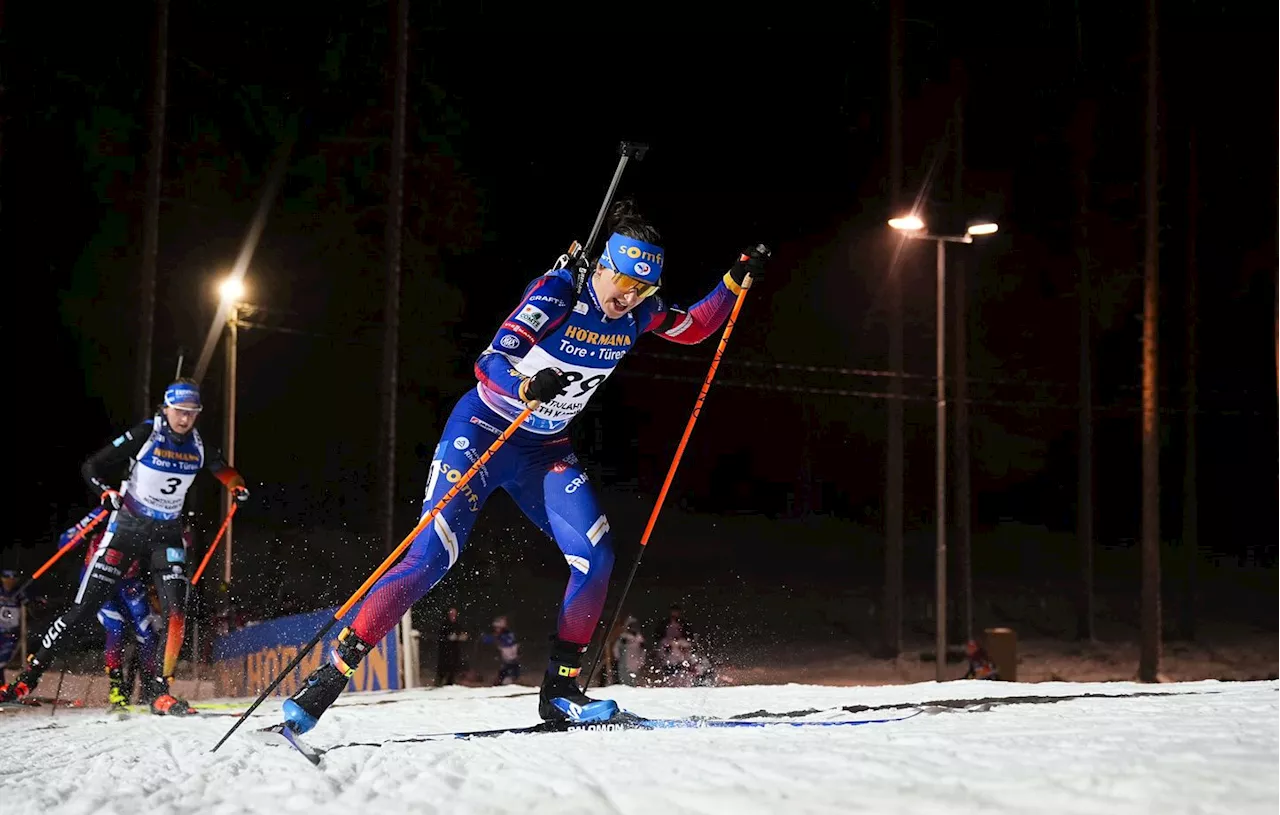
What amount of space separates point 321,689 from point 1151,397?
1730 centimetres

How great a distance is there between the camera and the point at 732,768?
187 inches

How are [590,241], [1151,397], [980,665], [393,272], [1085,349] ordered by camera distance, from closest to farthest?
[590,241]
[393,272]
[980,665]
[1151,397]
[1085,349]

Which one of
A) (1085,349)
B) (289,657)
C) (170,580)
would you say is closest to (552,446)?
(170,580)

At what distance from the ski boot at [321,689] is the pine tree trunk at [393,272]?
10.7m

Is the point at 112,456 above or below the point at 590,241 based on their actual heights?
below

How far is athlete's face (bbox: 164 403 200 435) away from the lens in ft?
32.1

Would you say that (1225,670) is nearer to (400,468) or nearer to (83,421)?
(400,468)

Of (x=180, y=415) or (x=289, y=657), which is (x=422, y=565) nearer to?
(x=180, y=415)

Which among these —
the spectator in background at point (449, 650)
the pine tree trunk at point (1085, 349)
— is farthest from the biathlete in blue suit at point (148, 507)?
the pine tree trunk at point (1085, 349)

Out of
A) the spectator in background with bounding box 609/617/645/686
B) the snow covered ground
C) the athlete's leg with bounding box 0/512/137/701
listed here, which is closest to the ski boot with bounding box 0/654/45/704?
the athlete's leg with bounding box 0/512/137/701

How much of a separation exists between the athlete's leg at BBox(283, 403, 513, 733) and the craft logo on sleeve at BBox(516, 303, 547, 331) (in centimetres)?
67

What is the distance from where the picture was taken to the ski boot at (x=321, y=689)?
5918 millimetres

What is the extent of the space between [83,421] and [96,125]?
6849 millimetres

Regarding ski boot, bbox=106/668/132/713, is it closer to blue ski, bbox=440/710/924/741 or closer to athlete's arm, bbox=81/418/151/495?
athlete's arm, bbox=81/418/151/495
